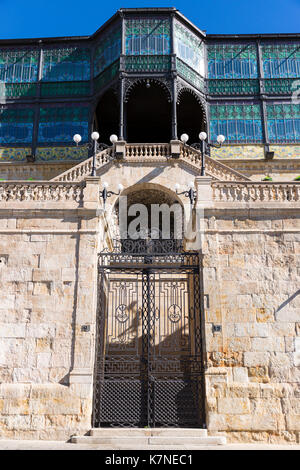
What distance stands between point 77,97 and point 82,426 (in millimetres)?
19899

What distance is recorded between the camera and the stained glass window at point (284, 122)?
83.2 feet

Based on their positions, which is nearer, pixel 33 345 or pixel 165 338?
pixel 33 345

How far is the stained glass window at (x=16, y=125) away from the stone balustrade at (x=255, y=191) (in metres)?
16.4

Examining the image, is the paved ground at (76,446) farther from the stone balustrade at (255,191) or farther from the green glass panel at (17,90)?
the green glass panel at (17,90)

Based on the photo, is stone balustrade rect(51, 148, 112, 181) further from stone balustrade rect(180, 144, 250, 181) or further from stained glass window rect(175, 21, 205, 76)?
stained glass window rect(175, 21, 205, 76)

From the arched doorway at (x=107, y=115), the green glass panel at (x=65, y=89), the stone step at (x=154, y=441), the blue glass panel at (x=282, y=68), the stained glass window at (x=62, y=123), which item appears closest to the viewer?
the stone step at (x=154, y=441)

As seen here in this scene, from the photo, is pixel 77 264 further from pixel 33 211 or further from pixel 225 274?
pixel 225 274

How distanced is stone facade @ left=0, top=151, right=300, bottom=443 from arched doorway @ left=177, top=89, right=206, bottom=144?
15211 millimetres

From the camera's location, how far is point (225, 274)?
10.8 meters

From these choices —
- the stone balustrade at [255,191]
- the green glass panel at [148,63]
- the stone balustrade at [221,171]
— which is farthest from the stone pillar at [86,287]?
the green glass panel at [148,63]

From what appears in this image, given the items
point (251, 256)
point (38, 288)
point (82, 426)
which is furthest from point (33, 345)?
point (251, 256)

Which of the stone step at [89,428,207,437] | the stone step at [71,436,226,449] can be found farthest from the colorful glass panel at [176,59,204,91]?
the stone step at [71,436,226,449]

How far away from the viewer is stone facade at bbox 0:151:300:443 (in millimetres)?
9695
